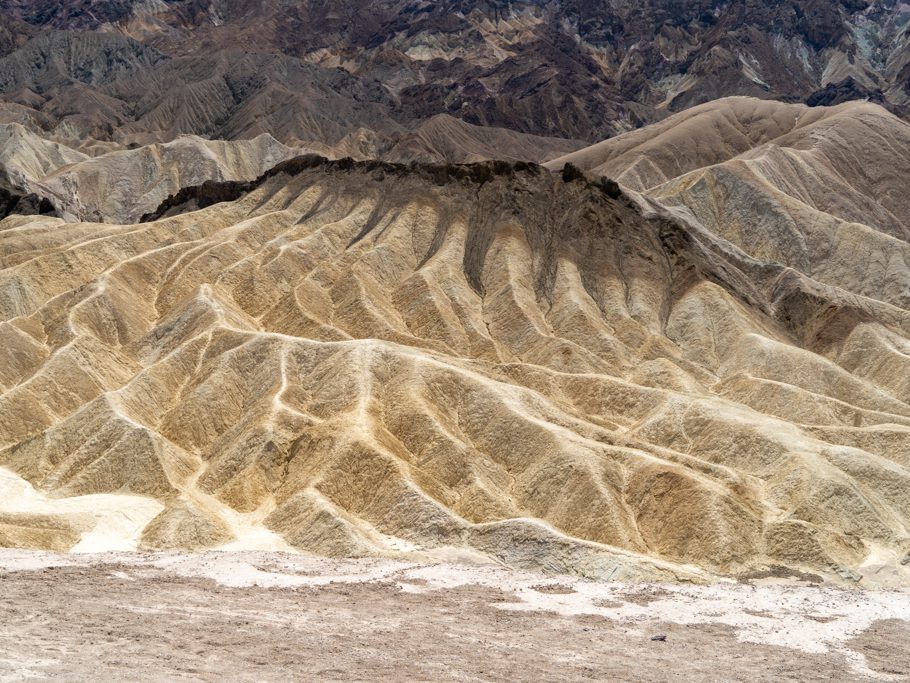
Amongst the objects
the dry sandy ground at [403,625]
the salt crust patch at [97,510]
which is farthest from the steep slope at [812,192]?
the dry sandy ground at [403,625]

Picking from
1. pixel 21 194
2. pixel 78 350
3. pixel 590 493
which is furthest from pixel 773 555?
pixel 21 194

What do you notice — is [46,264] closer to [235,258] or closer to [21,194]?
[235,258]

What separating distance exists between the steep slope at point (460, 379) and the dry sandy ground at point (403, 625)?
7880 millimetres

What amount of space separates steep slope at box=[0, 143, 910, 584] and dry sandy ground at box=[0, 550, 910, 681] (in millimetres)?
7880

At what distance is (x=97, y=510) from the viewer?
60.4m

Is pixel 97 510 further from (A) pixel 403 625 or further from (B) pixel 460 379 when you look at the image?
(A) pixel 403 625

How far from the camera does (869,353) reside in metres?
97.2

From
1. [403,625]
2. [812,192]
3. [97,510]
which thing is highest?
[403,625]

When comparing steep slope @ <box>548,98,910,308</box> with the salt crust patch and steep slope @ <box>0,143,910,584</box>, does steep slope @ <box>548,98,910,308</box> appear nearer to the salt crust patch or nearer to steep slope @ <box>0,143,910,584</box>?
steep slope @ <box>0,143,910,584</box>

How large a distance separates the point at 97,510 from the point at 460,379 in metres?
26.2

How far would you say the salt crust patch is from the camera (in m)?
56.7

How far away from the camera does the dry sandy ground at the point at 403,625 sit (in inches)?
1234

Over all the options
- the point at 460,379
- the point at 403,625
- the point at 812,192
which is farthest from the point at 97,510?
the point at 812,192

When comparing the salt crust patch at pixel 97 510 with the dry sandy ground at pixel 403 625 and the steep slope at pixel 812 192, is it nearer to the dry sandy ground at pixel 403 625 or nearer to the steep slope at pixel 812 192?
the dry sandy ground at pixel 403 625
